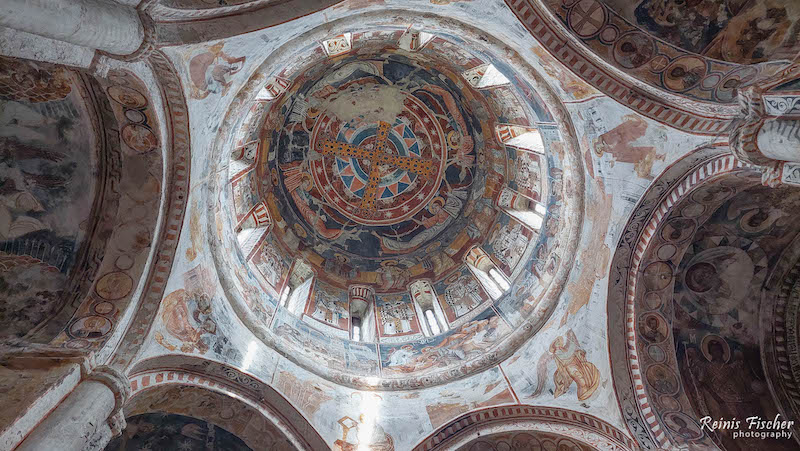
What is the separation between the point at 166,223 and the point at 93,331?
1869mm

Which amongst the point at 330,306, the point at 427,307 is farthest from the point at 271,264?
the point at 427,307

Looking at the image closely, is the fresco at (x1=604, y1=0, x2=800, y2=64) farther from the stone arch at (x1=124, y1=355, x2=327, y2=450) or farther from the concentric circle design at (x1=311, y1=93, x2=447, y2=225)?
the stone arch at (x1=124, y1=355, x2=327, y2=450)

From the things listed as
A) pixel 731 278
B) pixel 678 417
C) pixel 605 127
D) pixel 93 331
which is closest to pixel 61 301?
pixel 93 331

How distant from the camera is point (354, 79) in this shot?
13.7 m

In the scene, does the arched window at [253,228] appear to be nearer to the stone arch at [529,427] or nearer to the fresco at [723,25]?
the stone arch at [529,427]

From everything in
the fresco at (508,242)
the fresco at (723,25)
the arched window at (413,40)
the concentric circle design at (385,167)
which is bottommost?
the fresco at (723,25)

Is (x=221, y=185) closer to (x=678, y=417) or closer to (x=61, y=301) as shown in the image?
(x=61, y=301)

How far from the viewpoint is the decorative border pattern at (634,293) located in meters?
7.78

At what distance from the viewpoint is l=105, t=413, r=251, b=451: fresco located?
28.9ft

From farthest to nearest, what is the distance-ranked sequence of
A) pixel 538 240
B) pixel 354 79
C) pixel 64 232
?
pixel 354 79
pixel 538 240
pixel 64 232

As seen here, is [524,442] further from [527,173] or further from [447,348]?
[527,173]

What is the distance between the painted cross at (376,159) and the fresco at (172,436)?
7.82 meters

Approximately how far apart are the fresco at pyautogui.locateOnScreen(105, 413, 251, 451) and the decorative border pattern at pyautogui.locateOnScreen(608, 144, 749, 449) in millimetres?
7023

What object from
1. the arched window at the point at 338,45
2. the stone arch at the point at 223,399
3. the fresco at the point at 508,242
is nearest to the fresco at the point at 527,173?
the fresco at the point at 508,242
